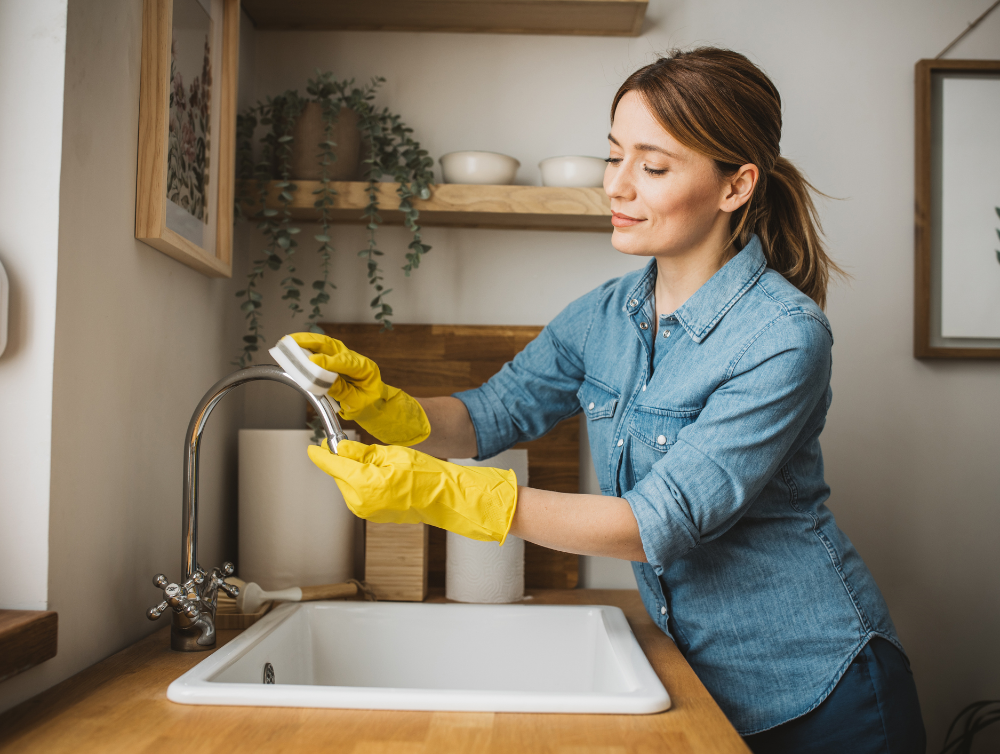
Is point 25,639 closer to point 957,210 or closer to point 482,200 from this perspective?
point 482,200

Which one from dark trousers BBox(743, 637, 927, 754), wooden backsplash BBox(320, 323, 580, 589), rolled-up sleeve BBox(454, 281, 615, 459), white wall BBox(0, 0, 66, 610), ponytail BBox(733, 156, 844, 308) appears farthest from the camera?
wooden backsplash BBox(320, 323, 580, 589)

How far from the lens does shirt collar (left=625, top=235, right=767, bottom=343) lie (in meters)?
0.99

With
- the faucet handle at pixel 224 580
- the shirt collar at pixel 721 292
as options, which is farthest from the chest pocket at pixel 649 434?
the faucet handle at pixel 224 580

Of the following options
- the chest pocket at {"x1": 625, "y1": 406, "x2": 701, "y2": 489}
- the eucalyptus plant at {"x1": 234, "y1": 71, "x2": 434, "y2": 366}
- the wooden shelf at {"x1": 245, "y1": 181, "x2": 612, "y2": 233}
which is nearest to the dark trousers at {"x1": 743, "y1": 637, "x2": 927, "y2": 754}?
the chest pocket at {"x1": 625, "y1": 406, "x2": 701, "y2": 489}

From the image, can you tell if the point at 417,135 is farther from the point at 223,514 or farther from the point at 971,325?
the point at 971,325

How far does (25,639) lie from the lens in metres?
0.74

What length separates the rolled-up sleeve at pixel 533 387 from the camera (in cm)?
123

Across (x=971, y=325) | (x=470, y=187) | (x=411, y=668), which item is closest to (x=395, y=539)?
(x=411, y=668)

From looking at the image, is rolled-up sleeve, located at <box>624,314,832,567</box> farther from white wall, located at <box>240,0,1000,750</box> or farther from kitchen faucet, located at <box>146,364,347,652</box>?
white wall, located at <box>240,0,1000,750</box>

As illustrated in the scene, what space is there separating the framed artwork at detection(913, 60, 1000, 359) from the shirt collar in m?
0.66

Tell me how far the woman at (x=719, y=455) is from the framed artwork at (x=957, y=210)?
0.54 metres

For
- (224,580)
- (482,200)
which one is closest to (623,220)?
(482,200)

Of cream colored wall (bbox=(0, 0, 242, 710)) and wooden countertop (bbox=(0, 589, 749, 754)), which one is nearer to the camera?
wooden countertop (bbox=(0, 589, 749, 754))

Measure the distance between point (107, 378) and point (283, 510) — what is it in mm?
422
